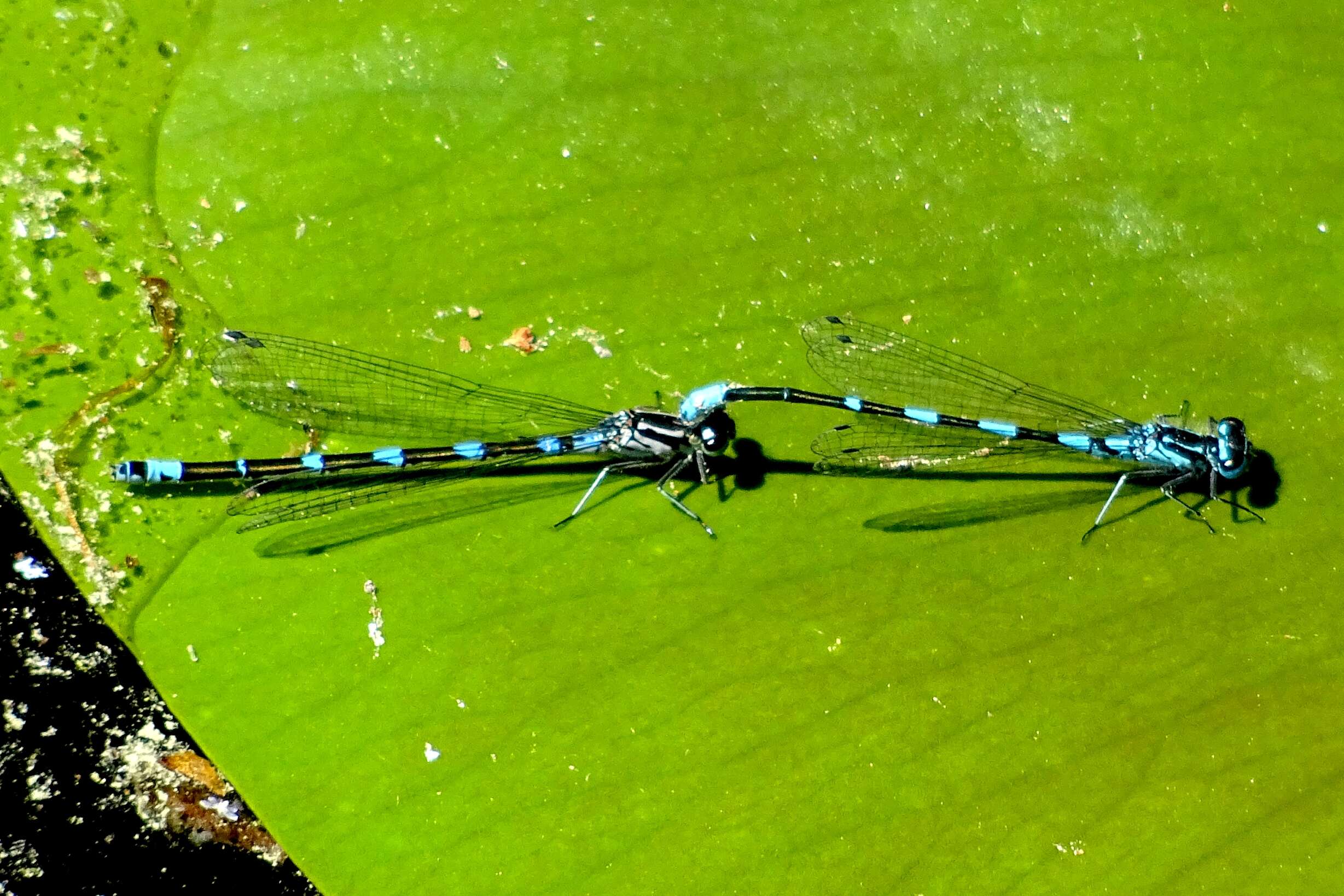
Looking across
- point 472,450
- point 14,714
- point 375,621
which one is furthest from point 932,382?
point 14,714

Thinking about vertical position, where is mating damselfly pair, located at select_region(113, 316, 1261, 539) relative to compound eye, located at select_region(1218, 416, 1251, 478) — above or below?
above

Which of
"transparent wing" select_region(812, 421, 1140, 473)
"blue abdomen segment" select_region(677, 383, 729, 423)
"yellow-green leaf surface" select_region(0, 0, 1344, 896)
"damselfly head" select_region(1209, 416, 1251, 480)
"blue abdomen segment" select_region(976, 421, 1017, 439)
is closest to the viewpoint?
"yellow-green leaf surface" select_region(0, 0, 1344, 896)

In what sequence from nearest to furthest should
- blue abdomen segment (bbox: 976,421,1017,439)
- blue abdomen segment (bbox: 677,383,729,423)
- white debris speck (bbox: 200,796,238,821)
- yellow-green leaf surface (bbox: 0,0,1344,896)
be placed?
yellow-green leaf surface (bbox: 0,0,1344,896) → white debris speck (bbox: 200,796,238,821) → blue abdomen segment (bbox: 677,383,729,423) → blue abdomen segment (bbox: 976,421,1017,439)

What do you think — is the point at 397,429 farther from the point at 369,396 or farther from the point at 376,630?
the point at 376,630

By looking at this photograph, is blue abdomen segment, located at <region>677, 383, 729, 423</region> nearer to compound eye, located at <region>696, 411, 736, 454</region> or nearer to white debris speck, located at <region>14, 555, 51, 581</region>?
compound eye, located at <region>696, 411, 736, 454</region>

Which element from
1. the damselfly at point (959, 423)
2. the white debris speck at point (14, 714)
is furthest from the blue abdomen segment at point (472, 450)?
the white debris speck at point (14, 714)

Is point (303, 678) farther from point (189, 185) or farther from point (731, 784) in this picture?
point (189, 185)

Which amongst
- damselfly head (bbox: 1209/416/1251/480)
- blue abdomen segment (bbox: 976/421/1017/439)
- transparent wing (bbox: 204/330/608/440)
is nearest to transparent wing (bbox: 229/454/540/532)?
transparent wing (bbox: 204/330/608/440)

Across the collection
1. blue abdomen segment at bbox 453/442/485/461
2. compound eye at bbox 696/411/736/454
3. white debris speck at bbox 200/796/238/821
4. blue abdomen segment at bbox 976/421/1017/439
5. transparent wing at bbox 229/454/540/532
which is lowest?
blue abdomen segment at bbox 976/421/1017/439
